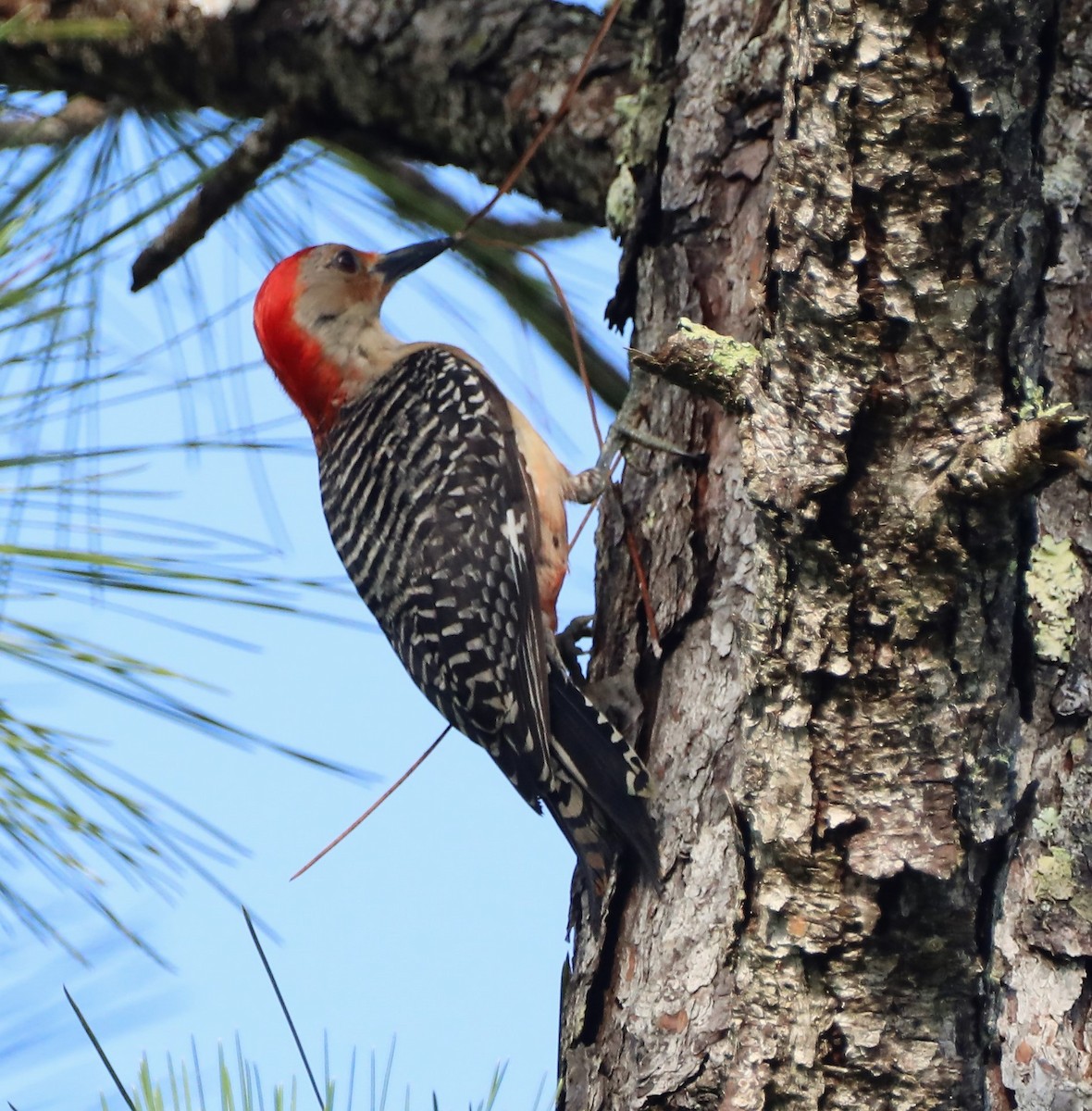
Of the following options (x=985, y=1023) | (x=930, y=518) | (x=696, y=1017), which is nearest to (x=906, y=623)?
(x=930, y=518)

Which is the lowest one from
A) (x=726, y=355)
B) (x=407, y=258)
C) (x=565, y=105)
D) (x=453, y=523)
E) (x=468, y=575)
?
(x=726, y=355)

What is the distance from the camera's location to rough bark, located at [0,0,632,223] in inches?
116

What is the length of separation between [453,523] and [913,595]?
2.00 metres

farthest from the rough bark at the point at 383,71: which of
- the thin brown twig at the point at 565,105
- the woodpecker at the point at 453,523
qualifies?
the woodpecker at the point at 453,523

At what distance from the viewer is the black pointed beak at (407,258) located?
3638 millimetres

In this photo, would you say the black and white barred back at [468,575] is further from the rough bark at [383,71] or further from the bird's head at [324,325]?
the rough bark at [383,71]

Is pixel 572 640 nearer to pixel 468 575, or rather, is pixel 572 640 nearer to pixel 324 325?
pixel 468 575

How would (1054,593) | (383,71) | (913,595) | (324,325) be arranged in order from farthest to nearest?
1. (324,325)
2. (383,71)
3. (1054,593)
4. (913,595)

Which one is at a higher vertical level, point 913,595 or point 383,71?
point 383,71

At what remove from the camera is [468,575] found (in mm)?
3221

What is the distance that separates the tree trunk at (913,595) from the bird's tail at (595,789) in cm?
43

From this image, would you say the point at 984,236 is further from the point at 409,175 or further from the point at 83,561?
the point at 409,175

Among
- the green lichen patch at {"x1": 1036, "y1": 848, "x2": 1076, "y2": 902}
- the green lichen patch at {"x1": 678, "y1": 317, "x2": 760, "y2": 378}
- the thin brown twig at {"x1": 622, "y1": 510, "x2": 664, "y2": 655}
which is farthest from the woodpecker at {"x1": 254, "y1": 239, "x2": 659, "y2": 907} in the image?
the green lichen patch at {"x1": 678, "y1": 317, "x2": 760, "y2": 378}

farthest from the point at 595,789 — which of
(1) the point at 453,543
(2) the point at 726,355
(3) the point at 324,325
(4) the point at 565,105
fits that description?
(3) the point at 324,325
